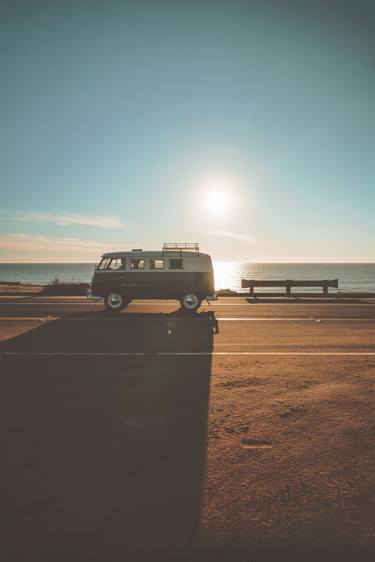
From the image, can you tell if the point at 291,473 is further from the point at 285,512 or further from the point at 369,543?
the point at 369,543

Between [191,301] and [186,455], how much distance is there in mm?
9856

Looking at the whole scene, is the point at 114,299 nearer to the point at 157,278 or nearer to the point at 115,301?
the point at 115,301

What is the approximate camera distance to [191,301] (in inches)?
502

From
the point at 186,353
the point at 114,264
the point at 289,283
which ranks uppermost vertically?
the point at 114,264

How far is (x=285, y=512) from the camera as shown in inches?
88.7

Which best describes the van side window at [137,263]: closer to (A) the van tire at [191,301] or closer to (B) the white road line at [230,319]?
(A) the van tire at [191,301]

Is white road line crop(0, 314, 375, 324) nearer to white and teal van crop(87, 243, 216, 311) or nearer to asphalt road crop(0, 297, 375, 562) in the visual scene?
white and teal van crop(87, 243, 216, 311)

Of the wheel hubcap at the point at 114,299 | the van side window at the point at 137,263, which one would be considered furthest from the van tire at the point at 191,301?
the wheel hubcap at the point at 114,299

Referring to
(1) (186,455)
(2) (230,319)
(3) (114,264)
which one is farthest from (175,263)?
(1) (186,455)

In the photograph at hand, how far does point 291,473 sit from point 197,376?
2.56 meters

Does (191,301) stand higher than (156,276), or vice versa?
(156,276)

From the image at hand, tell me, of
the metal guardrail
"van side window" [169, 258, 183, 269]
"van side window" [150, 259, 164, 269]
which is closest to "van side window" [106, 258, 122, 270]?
"van side window" [150, 259, 164, 269]

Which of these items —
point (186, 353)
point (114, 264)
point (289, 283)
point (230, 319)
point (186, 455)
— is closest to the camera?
point (186, 455)

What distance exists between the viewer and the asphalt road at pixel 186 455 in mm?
2041
